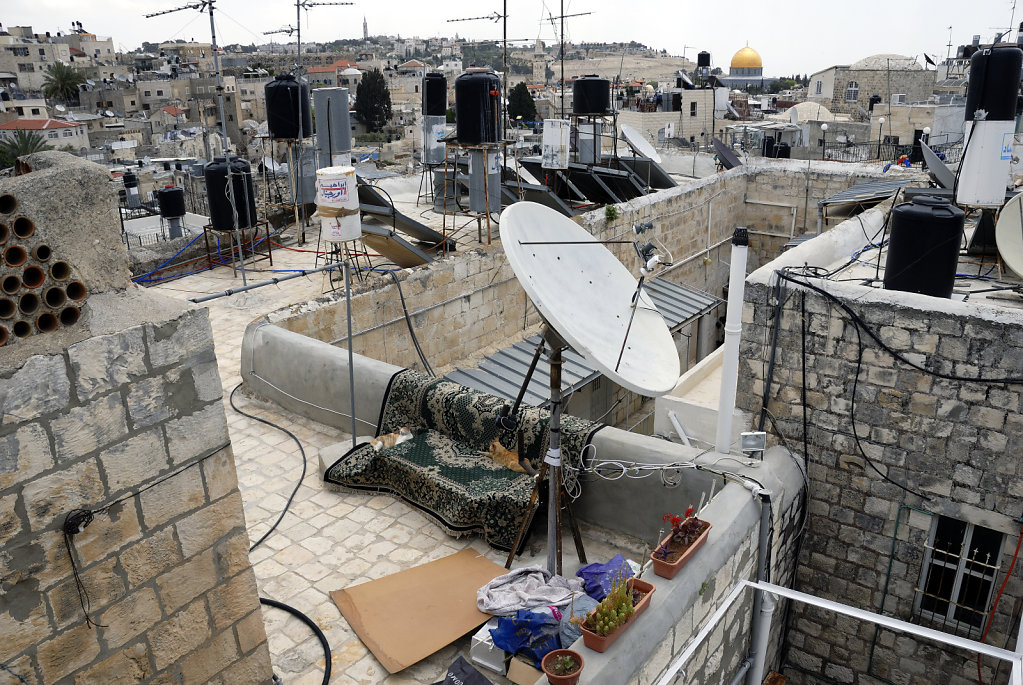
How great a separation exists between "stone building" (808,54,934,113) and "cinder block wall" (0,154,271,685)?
6257 cm

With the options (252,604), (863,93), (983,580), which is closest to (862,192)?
(983,580)

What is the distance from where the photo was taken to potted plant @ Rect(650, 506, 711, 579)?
6047mm

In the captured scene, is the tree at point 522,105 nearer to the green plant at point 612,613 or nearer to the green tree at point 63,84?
the green tree at point 63,84

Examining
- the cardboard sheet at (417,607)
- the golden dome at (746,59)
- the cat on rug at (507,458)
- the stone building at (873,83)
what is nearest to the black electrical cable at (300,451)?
the cardboard sheet at (417,607)

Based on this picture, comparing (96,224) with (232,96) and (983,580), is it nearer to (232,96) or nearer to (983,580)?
(983,580)

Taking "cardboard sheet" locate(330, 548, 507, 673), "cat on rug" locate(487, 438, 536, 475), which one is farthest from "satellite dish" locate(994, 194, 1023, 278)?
"cardboard sheet" locate(330, 548, 507, 673)

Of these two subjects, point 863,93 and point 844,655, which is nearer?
point 844,655

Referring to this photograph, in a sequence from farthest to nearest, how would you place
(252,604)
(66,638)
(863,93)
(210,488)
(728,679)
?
(863,93) → (728,679) → (252,604) → (210,488) → (66,638)

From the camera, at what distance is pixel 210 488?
479 centimetres

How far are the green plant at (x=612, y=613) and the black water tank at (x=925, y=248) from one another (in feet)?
15.6

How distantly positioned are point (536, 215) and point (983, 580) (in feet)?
19.2

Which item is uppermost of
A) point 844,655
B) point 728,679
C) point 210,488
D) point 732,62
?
point 732,62

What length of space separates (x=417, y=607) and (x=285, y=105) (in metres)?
13.0

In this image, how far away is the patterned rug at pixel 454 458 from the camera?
25.2 feet
